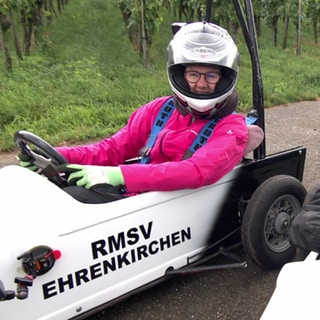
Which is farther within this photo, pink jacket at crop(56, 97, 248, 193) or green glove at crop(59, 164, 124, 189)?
pink jacket at crop(56, 97, 248, 193)

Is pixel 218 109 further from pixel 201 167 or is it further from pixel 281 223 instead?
pixel 281 223

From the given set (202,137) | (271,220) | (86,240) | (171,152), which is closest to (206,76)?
(202,137)

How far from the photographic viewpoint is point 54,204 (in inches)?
81.0

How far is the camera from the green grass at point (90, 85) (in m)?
6.12

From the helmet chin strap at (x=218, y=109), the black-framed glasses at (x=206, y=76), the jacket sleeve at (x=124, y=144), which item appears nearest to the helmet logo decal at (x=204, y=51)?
the black-framed glasses at (x=206, y=76)

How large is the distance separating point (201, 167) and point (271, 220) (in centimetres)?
70

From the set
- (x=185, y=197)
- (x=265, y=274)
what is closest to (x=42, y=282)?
(x=185, y=197)

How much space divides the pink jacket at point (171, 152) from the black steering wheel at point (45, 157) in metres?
0.32

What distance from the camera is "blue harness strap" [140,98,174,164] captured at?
284cm

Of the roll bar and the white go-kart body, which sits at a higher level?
the roll bar

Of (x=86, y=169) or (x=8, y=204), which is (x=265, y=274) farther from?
(x=8, y=204)

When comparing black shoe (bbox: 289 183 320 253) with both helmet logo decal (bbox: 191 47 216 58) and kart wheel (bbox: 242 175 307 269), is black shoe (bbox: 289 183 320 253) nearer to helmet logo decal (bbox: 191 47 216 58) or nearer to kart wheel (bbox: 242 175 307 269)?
kart wheel (bbox: 242 175 307 269)

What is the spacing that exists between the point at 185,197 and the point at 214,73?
0.70m

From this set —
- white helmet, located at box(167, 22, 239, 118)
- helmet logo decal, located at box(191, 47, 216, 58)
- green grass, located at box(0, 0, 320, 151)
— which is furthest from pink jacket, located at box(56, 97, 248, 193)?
green grass, located at box(0, 0, 320, 151)
